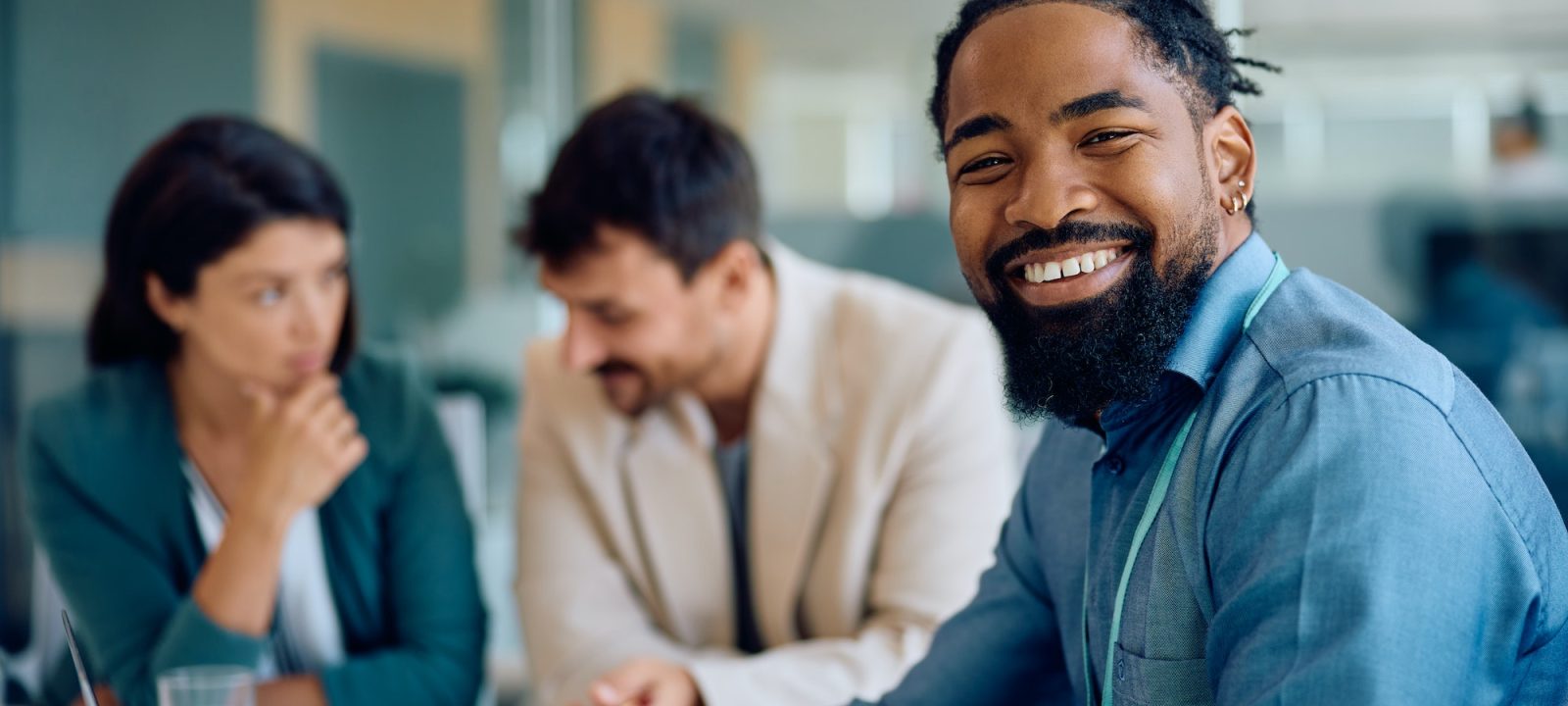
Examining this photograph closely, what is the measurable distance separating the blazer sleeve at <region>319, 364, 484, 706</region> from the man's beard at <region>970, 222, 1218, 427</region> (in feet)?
3.68

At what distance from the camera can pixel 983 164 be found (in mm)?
1150

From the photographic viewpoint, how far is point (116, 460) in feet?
6.73

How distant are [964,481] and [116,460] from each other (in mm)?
1195

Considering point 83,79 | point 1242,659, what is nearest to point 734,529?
point 1242,659

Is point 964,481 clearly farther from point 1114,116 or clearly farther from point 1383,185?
point 1383,185

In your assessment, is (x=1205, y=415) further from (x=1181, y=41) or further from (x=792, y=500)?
(x=792, y=500)

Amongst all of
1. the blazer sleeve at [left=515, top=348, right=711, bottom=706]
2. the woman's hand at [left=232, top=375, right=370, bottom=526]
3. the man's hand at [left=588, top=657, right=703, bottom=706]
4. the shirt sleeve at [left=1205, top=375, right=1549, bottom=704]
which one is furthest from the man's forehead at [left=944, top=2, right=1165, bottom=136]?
the woman's hand at [left=232, top=375, right=370, bottom=526]

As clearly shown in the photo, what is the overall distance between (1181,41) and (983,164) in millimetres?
180

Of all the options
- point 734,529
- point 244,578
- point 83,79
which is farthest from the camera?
point 83,79

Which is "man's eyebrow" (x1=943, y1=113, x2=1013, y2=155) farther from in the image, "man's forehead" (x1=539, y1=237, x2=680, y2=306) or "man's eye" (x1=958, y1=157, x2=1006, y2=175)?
"man's forehead" (x1=539, y1=237, x2=680, y2=306)

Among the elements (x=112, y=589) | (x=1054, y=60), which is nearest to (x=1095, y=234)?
(x=1054, y=60)

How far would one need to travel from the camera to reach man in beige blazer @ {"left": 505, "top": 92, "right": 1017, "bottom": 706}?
6.66ft

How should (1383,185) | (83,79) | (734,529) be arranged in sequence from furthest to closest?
1. (83,79)
2. (1383,185)
3. (734,529)

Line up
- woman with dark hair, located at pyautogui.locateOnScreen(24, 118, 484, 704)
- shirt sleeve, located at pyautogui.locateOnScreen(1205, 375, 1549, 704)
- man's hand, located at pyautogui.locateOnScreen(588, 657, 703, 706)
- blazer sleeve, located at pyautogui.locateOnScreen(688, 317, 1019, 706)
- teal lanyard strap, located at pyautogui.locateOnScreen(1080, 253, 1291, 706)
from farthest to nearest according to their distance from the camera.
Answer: woman with dark hair, located at pyautogui.locateOnScreen(24, 118, 484, 704), blazer sleeve, located at pyautogui.locateOnScreen(688, 317, 1019, 706), man's hand, located at pyautogui.locateOnScreen(588, 657, 703, 706), teal lanyard strap, located at pyautogui.locateOnScreen(1080, 253, 1291, 706), shirt sleeve, located at pyautogui.locateOnScreen(1205, 375, 1549, 704)
